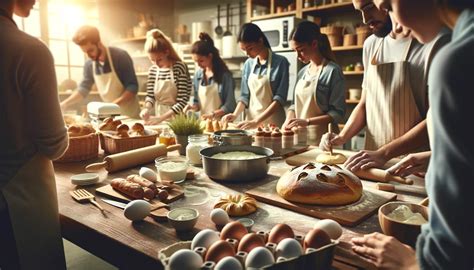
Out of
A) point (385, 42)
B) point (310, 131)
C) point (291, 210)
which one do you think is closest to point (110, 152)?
point (291, 210)

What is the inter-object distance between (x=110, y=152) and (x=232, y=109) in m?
1.98

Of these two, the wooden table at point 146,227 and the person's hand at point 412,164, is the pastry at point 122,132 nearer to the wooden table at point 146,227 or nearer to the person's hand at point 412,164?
the wooden table at point 146,227

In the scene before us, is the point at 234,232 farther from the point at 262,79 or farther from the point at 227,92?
the point at 227,92

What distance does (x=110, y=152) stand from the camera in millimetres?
2221

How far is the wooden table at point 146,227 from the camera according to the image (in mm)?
1027

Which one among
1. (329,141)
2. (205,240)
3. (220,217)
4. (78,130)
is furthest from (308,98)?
(205,240)

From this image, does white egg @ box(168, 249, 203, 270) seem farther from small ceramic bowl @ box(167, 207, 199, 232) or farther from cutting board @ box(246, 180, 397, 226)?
cutting board @ box(246, 180, 397, 226)

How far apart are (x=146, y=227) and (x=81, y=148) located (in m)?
1.07

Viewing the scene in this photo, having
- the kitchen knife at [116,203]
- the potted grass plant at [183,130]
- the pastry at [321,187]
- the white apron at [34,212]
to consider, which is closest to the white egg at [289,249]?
the pastry at [321,187]

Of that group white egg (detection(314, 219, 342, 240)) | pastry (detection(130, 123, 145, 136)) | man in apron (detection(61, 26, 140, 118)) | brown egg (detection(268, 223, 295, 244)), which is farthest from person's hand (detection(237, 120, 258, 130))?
brown egg (detection(268, 223, 295, 244))

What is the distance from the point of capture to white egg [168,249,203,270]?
783 millimetres

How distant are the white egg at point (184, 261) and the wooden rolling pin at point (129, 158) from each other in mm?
1041

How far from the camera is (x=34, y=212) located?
1.38m

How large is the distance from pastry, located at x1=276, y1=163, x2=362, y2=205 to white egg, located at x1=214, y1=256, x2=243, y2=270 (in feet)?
1.92
